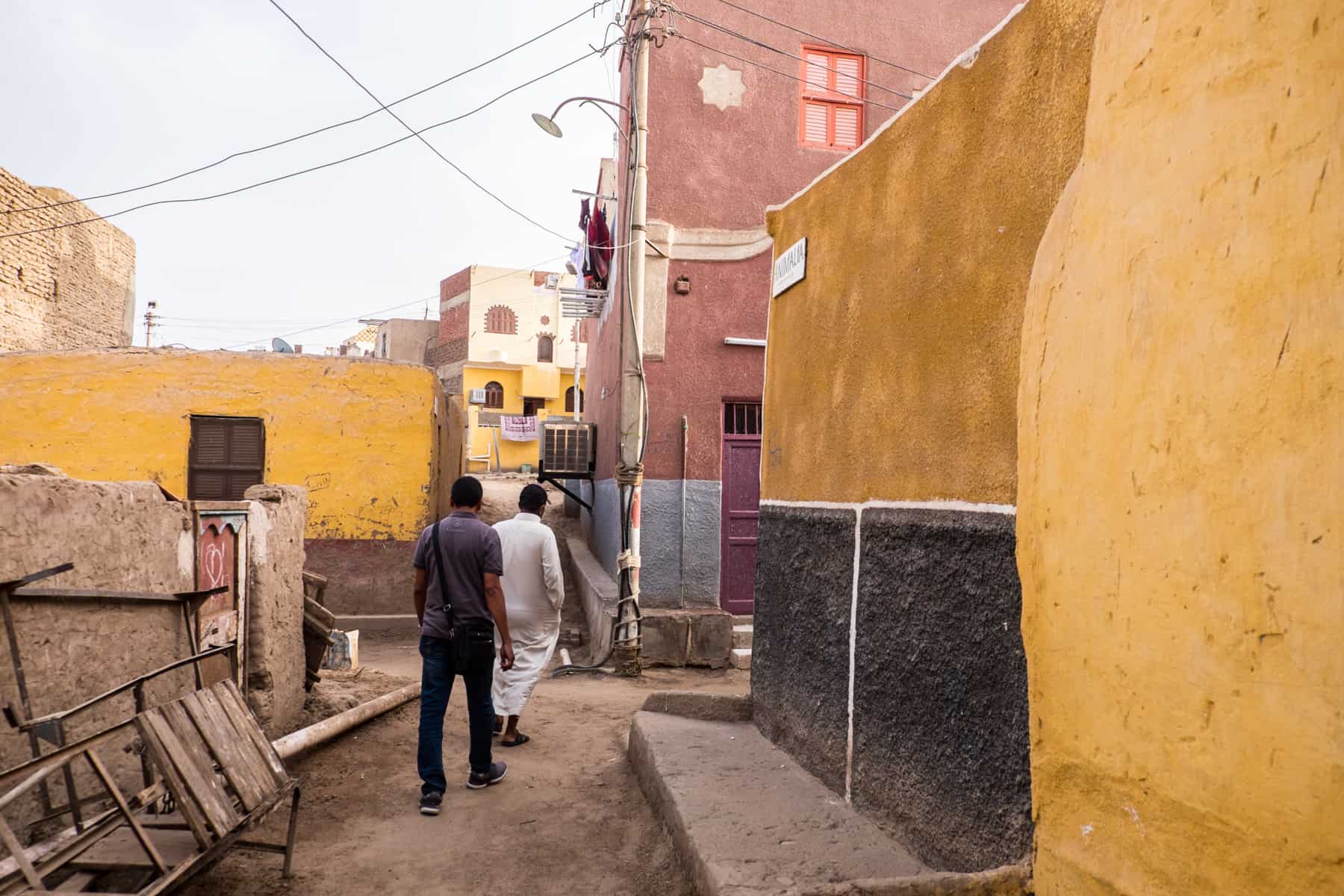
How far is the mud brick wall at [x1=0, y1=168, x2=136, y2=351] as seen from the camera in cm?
1675

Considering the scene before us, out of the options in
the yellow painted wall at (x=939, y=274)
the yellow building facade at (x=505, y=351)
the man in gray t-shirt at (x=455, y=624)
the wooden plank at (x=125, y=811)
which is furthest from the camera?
the yellow building facade at (x=505, y=351)

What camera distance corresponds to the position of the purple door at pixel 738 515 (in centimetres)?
1022

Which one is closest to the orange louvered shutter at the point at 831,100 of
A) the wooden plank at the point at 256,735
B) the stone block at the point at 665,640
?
the stone block at the point at 665,640

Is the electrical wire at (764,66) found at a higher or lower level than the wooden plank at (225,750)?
higher

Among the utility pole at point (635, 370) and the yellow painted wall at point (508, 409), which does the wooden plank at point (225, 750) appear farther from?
the yellow painted wall at point (508, 409)

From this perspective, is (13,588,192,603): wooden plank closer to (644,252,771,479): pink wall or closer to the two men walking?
the two men walking

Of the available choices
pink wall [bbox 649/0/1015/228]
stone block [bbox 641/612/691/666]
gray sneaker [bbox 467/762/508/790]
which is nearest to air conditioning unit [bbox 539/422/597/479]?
pink wall [bbox 649/0/1015/228]

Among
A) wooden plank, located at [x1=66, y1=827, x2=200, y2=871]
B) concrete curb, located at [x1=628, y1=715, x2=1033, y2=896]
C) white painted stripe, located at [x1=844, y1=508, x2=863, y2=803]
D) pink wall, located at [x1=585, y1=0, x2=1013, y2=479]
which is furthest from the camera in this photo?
pink wall, located at [x1=585, y1=0, x2=1013, y2=479]

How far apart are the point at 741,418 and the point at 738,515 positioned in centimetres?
110

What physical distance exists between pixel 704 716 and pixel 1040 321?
366 cm

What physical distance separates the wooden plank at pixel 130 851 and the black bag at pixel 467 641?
1.67 metres

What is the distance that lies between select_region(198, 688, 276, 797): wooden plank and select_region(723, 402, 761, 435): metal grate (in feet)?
23.7

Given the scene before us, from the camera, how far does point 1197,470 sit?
64.2 inches

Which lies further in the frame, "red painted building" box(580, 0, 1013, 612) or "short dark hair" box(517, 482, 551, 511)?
"red painted building" box(580, 0, 1013, 612)
